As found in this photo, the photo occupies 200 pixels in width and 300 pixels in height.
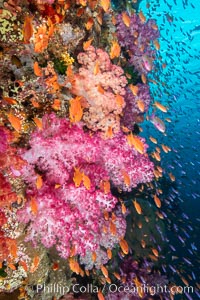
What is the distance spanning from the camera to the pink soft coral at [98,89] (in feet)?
17.1

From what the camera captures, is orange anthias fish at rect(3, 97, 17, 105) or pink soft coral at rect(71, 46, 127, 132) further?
pink soft coral at rect(71, 46, 127, 132)

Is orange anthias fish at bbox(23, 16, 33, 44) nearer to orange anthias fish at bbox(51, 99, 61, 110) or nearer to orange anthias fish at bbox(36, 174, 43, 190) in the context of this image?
orange anthias fish at bbox(51, 99, 61, 110)

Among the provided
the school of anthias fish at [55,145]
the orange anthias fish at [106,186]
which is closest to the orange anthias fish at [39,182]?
the school of anthias fish at [55,145]

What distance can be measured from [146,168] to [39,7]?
361 cm

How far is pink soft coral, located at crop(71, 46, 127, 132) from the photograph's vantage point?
522 centimetres

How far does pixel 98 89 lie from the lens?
520 cm

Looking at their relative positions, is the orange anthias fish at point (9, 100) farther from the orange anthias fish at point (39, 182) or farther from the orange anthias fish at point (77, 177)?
the orange anthias fish at point (77, 177)

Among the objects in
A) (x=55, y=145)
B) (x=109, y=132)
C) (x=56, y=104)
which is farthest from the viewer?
(x=109, y=132)

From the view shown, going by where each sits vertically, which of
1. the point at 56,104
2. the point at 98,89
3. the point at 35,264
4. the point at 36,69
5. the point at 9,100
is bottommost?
the point at 35,264

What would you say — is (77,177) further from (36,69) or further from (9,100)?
(36,69)

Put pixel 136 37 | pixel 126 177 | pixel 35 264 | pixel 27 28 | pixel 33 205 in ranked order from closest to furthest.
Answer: pixel 27 28, pixel 33 205, pixel 35 264, pixel 126 177, pixel 136 37

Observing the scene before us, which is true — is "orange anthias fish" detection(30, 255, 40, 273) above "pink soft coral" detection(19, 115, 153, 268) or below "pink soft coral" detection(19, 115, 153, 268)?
below

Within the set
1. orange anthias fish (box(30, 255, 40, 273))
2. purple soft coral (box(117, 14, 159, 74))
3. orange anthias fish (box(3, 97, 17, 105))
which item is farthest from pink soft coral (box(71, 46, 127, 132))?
purple soft coral (box(117, 14, 159, 74))

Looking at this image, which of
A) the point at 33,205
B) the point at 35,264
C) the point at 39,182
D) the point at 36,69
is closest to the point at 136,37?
the point at 36,69
